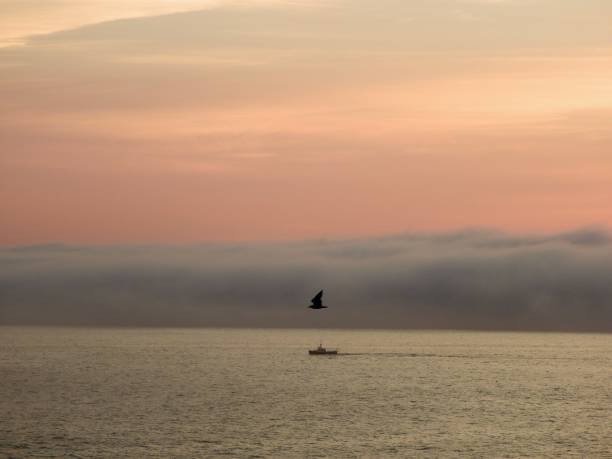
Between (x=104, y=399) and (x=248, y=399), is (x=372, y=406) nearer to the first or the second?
(x=248, y=399)

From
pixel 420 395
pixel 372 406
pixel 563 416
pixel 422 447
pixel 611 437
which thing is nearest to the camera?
pixel 422 447

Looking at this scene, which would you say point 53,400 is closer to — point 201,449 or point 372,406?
point 372,406

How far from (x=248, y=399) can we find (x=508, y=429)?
159ft

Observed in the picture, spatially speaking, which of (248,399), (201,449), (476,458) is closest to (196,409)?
(248,399)

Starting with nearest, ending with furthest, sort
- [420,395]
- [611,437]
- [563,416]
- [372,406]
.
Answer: [611,437], [563,416], [372,406], [420,395]

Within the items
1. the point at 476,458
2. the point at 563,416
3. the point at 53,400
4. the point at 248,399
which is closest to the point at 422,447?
the point at 476,458

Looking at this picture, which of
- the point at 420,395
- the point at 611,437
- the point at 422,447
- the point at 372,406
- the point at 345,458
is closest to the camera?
the point at 345,458

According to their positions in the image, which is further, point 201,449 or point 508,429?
point 508,429

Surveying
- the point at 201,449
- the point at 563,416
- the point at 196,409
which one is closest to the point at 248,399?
the point at 196,409

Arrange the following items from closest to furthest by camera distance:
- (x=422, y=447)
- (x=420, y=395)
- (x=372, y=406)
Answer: (x=422, y=447)
(x=372, y=406)
(x=420, y=395)

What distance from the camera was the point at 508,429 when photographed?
128375mm

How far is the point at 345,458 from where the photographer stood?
340 feet

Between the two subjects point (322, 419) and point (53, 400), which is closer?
point (322, 419)

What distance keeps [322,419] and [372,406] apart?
2052 cm
